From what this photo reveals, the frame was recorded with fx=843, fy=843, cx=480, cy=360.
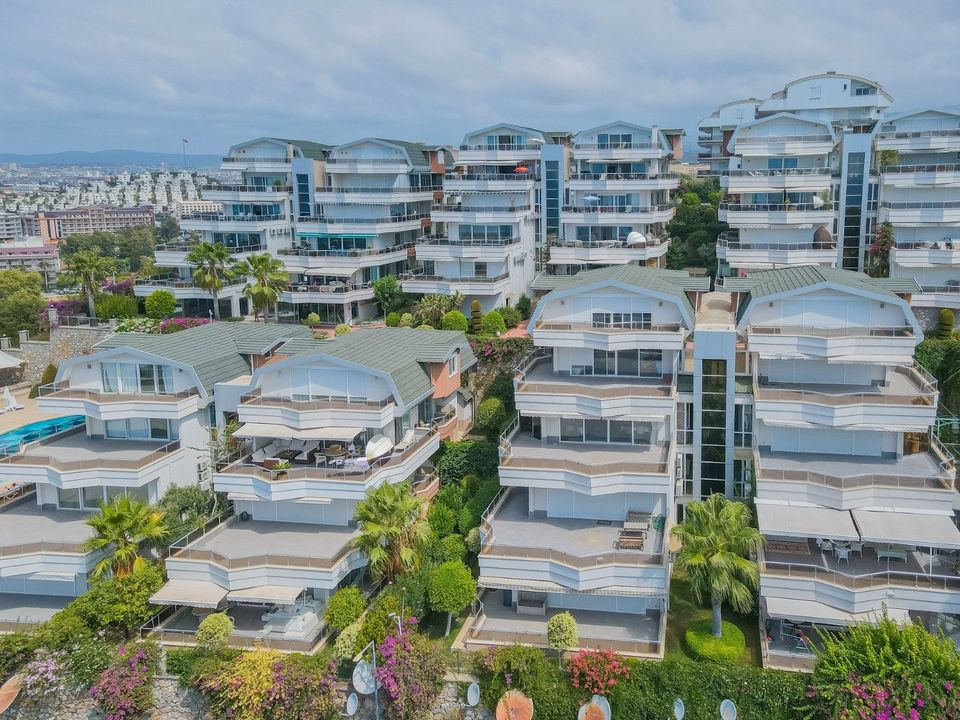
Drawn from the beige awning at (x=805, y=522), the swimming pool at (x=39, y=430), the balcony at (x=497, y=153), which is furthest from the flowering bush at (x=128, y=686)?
the balcony at (x=497, y=153)

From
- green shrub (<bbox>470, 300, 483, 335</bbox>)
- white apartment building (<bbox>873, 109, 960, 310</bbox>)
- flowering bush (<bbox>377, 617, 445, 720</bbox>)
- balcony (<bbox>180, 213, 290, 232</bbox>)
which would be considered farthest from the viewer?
balcony (<bbox>180, 213, 290, 232</bbox>)

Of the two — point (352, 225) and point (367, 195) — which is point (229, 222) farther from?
point (367, 195)

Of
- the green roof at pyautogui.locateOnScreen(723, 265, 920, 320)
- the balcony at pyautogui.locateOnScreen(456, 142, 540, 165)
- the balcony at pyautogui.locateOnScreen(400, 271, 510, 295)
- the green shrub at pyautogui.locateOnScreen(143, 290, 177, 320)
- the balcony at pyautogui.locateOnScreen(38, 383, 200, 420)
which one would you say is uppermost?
the balcony at pyautogui.locateOnScreen(456, 142, 540, 165)

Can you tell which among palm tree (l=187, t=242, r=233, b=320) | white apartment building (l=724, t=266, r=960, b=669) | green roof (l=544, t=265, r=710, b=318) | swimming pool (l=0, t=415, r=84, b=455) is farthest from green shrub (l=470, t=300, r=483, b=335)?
swimming pool (l=0, t=415, r=84, b=455)

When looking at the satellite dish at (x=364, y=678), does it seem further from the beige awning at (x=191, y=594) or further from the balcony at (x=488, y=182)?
the balcony at (x=488, y=182)

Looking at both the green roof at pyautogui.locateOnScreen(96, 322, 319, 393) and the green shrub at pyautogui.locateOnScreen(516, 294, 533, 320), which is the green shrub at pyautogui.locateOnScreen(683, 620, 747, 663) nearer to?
the green roof at pyautogui.locateOnScreen(96, 322, 319, 393)

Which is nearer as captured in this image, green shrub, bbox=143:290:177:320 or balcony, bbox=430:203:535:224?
balcony, bbox=430:203:535:224
